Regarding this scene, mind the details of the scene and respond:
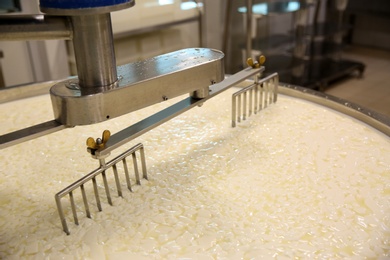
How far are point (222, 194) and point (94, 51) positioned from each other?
0.52m

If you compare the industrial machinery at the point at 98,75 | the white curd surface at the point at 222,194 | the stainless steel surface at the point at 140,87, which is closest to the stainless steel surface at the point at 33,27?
the industrial machinery at the point at 98,75

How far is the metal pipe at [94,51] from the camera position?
80 centimetres

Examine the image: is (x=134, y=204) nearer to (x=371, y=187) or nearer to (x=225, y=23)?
(x=371, y=187)

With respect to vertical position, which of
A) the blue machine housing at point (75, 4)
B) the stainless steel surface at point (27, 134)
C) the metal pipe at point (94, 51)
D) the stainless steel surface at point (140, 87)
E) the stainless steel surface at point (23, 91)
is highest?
the blue machine housing at point (75, 4)

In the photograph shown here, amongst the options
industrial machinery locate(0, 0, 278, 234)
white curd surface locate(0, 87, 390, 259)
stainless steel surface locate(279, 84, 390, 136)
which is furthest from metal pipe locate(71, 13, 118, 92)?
stainless steel surface locate(279, 84, 390, 136)

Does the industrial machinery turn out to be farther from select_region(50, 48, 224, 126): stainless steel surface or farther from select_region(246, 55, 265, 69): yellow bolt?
select_region(246, 55, 265, 69): yellow bolt

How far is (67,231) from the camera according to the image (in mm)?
950

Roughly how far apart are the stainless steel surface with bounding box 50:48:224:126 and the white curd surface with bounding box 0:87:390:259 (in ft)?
0.96

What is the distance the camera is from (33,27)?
2.43ft

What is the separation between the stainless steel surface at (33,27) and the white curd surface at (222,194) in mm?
476

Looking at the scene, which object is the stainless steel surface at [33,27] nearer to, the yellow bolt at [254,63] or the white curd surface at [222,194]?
the white curd surface at [222,194]

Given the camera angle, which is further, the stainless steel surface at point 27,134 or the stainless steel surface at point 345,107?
the stainless steel surface at point 345,107

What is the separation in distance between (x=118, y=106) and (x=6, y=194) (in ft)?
1.65

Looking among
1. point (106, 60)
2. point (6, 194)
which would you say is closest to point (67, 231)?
point (6, 194)
